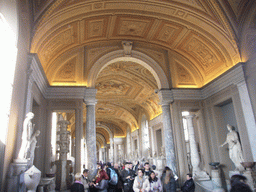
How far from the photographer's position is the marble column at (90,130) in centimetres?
968

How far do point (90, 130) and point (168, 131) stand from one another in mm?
3761

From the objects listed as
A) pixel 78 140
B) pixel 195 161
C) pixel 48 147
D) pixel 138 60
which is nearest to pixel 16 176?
pixel 48 147

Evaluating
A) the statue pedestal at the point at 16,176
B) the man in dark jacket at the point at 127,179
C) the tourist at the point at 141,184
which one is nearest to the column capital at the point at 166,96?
the man in dark jacket at the point at 127,179

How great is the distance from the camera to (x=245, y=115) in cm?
831

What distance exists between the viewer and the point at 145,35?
1107cm

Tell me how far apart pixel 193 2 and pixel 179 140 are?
6.09 metres

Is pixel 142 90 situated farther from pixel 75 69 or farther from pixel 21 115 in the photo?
pixel 21 115

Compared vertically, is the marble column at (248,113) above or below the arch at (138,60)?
below

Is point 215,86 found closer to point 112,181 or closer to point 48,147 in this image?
point 112,181

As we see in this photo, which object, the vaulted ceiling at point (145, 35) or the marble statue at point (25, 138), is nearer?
the marble statue at point (25, 138)

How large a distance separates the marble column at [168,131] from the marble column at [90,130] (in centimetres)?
343

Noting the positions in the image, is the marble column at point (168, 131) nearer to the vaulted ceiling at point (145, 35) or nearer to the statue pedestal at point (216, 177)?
the vaulted ceiling at point (145, 35)

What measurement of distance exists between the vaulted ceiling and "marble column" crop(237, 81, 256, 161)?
4.52 feet

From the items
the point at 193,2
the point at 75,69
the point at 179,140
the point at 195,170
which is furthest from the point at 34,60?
the point at 195,170
